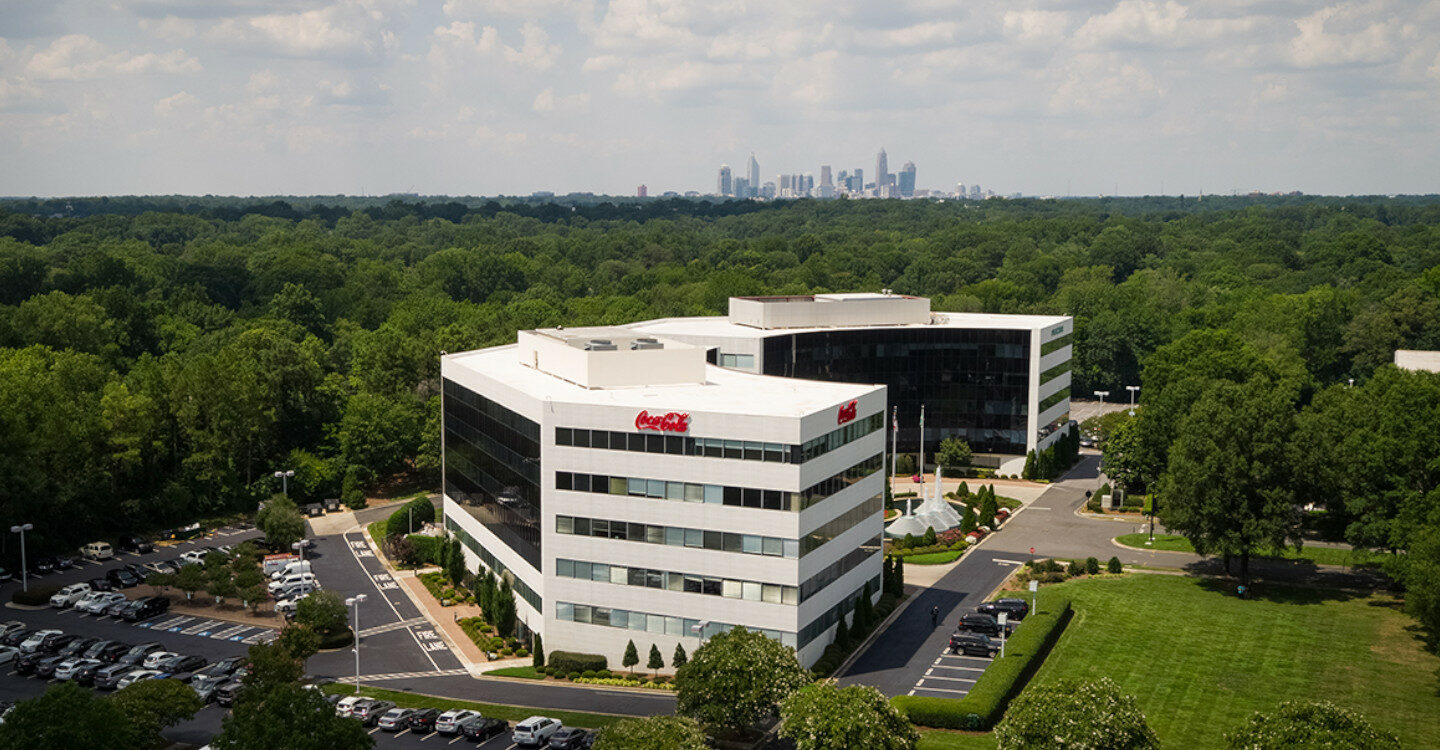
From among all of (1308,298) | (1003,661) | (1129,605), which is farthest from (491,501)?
(1308,298)

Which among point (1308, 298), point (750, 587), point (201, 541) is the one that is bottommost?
point (201, 541)

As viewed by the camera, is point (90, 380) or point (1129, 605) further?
point (90, 380)

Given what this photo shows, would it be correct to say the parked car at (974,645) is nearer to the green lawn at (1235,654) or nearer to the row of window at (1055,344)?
the green lawn at (1235,654)

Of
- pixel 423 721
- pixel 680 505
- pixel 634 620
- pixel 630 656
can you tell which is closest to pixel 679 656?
pixel 630 656

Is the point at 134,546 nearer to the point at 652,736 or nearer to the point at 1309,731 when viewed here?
the point at 652,736

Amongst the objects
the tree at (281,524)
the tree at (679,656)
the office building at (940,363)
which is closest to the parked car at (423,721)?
the tree at (679,656)

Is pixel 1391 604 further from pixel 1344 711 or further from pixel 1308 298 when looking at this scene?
pixel 1308 298
